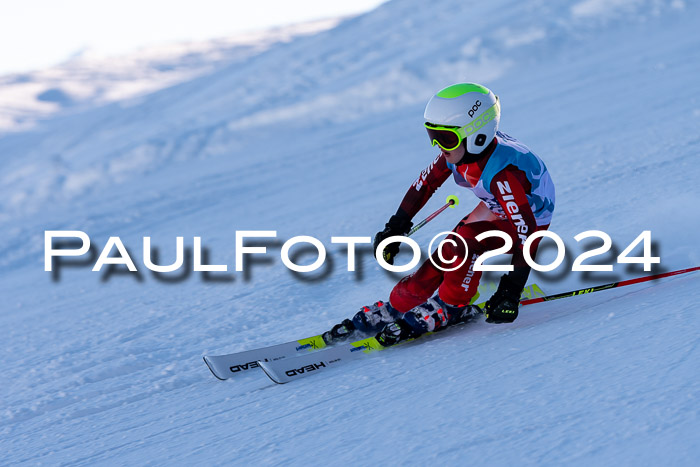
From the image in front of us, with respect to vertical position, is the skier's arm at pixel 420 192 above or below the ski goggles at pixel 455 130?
below

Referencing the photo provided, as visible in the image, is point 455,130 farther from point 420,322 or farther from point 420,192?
point 420,322

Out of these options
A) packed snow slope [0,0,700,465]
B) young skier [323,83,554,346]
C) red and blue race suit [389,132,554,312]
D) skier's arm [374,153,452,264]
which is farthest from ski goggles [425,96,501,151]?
packed snow slope [0,0,700,465]

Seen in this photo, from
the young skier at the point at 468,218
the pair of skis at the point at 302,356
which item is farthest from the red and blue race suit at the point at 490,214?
the pair of skis at the point at 302,356

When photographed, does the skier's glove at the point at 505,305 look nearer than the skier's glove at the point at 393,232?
Yes

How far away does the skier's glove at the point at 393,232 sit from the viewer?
147 inches

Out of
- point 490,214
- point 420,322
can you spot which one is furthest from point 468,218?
point 420,322

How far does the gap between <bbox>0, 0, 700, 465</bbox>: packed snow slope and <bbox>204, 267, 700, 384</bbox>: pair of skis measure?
9 centimetres

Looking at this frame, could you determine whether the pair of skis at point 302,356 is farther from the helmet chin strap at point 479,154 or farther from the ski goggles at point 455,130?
the ski goggles at point 455,130

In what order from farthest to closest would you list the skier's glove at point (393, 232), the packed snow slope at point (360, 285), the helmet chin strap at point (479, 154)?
the skier's glove at point (393, 232) < the helmet chin strap at point (479, 154) < the packed snow slope at point (360, 285)

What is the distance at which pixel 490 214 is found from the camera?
3605 millimetres

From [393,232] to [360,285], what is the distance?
1.11 m

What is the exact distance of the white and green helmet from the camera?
10.6 ft

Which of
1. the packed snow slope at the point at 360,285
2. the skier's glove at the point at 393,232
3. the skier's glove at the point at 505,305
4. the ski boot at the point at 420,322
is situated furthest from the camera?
the skier's glove at the point at 393,232

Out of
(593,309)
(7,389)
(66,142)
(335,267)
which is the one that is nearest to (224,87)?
(66,142)
